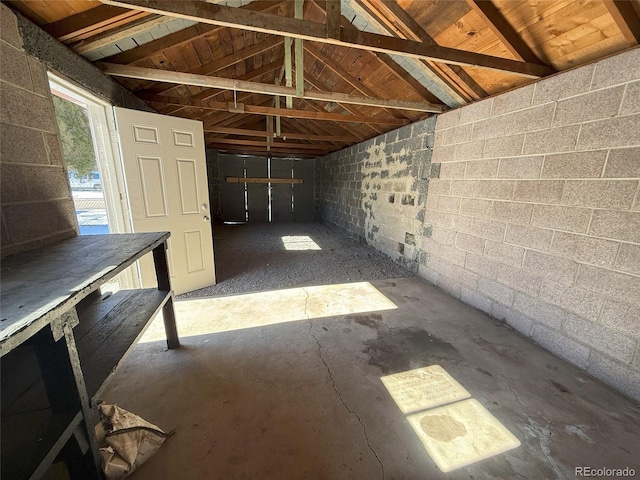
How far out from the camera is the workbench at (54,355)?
2.52 ft

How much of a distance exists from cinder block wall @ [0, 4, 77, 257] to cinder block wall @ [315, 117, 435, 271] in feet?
12.2

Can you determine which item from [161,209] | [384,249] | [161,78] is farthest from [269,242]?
[161,78]

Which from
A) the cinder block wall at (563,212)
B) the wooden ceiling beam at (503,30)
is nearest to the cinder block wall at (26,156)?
the wooden ceiling beam at (503,30)

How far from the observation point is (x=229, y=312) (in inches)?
101

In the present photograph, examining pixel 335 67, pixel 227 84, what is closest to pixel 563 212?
pixel 335 67

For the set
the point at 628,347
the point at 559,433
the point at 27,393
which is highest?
the point at 27,393

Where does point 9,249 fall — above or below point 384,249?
above

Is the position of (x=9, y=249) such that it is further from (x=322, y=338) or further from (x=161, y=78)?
(x=322, y=338)

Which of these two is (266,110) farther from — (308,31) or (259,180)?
(259,180)

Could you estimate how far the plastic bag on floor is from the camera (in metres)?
1.11

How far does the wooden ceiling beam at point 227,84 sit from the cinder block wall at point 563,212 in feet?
2.34

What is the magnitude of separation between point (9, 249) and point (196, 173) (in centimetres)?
176

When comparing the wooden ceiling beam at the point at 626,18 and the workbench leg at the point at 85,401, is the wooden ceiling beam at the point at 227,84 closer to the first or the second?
the wooden ceiling beam at the point at 626,18

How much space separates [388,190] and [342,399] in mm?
3533
